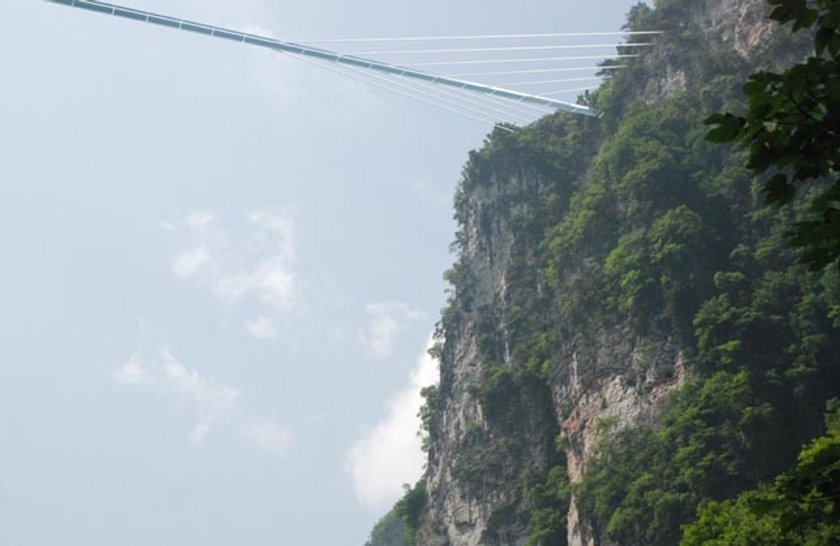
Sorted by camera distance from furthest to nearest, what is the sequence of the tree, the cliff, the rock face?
1. the rock face
2. the cliff
3. the tree

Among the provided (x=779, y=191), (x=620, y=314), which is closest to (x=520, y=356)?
(x=620, y=314)

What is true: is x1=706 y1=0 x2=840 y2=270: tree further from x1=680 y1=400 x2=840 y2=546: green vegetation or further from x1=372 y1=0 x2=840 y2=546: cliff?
x1=372 y1=0 x2=840 y2=546: cliff

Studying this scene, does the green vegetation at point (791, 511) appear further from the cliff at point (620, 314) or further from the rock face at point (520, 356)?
the rock face at point (520, 356)

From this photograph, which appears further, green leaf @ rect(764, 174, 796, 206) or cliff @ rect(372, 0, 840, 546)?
cliff @ rect(372, 0, 840, 546)

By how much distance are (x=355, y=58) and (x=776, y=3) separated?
35143mm

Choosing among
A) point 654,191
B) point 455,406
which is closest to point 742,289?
point 654,191

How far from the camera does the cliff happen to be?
1067 inches

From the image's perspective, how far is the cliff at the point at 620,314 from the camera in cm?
2711

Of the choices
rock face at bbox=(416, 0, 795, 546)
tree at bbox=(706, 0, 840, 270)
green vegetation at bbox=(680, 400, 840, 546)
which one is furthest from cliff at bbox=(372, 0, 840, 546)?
tree at bbox=(706, 0, 840, 270)

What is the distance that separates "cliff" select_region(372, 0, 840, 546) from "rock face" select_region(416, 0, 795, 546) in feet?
0.28

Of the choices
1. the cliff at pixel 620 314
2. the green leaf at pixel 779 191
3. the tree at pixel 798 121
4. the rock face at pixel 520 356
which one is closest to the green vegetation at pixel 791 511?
the tree at pixel 798 121

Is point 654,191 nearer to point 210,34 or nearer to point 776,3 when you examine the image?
point 210,34

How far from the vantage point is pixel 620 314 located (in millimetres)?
33281

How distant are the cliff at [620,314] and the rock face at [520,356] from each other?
0.09 metres
